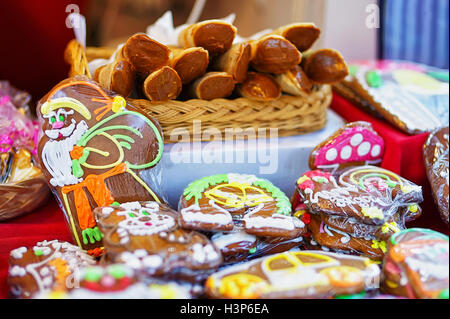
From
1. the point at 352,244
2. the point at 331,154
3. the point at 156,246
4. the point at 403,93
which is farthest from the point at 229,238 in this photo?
the point at 403,93

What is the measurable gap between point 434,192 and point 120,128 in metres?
0.79

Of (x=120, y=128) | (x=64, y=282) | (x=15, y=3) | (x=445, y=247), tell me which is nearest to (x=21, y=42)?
(x=15, y=3)

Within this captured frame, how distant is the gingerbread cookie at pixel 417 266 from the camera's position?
2.45ft

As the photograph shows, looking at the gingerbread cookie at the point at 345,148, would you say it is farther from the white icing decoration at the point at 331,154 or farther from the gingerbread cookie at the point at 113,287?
the gingerbread cookie at the point at 113,287

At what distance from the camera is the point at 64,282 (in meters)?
0.76

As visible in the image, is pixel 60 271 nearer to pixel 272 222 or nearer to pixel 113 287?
pixel 113 287

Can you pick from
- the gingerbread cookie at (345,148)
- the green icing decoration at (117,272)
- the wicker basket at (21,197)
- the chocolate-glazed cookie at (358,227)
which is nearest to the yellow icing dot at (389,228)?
the chocolate-glazed cookie at (358,227)

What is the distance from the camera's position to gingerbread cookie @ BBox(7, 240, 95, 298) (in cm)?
77

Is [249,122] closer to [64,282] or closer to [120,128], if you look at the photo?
[120,128]

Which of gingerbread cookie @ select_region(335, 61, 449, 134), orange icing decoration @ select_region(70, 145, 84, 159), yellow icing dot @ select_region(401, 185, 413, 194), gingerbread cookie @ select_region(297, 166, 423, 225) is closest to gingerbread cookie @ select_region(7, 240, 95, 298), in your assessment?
orange icing decoration @ select_region(70, 145, 84, 159)

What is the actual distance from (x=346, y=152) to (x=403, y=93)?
17.3 inches

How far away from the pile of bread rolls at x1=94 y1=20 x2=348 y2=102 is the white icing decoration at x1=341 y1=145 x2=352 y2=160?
195mm

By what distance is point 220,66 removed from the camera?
44.6 inches
